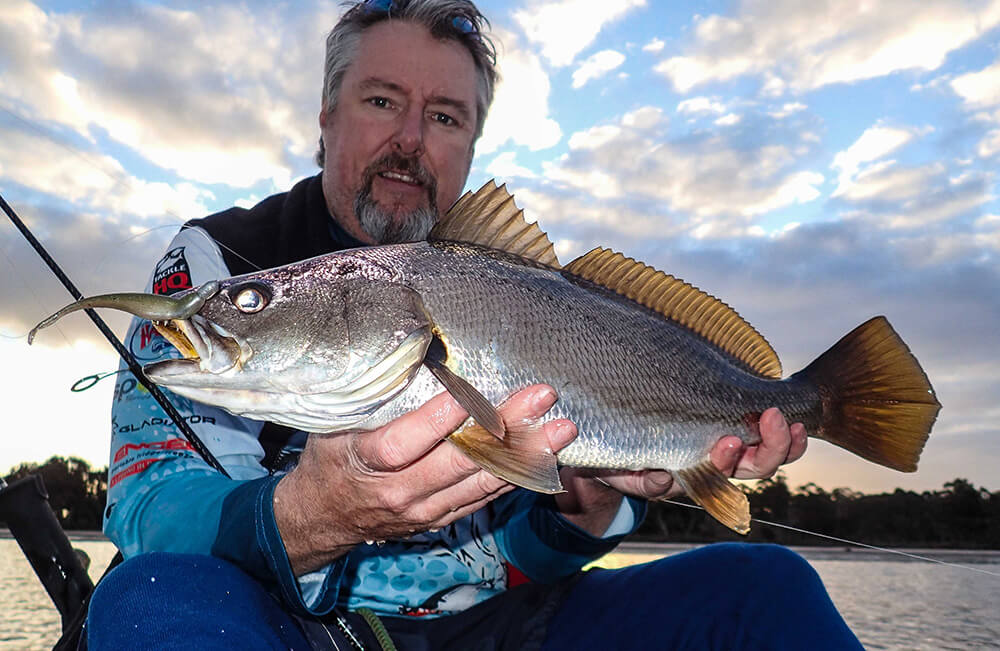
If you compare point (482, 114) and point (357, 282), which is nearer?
point (357, 282)

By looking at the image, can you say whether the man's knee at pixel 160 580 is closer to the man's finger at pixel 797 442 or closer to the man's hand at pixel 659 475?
the man's hand at pixel 659 475

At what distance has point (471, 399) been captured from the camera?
6.14 feet

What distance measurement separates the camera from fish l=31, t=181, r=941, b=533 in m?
1.88

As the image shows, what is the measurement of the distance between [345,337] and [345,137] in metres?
2.19

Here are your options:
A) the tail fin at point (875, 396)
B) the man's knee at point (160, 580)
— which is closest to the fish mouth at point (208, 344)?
the man's knee at point (160, 580)

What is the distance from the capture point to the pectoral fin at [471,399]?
6.09 feet

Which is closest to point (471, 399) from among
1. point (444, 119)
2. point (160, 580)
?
point (160, 580)

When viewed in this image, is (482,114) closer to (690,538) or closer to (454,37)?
(454,37)

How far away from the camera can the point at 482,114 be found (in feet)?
14.4

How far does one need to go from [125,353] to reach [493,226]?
57.4 inches

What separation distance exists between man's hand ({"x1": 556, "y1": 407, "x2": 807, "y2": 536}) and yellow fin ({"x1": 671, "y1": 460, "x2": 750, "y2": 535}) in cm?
6

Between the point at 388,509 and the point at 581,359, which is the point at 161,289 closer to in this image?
the point at 388,509

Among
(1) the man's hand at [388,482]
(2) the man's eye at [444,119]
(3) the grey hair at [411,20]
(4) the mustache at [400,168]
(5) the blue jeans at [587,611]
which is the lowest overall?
(5) the blue jeans at [587,611]

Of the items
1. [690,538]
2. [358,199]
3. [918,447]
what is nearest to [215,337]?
[358,199]
